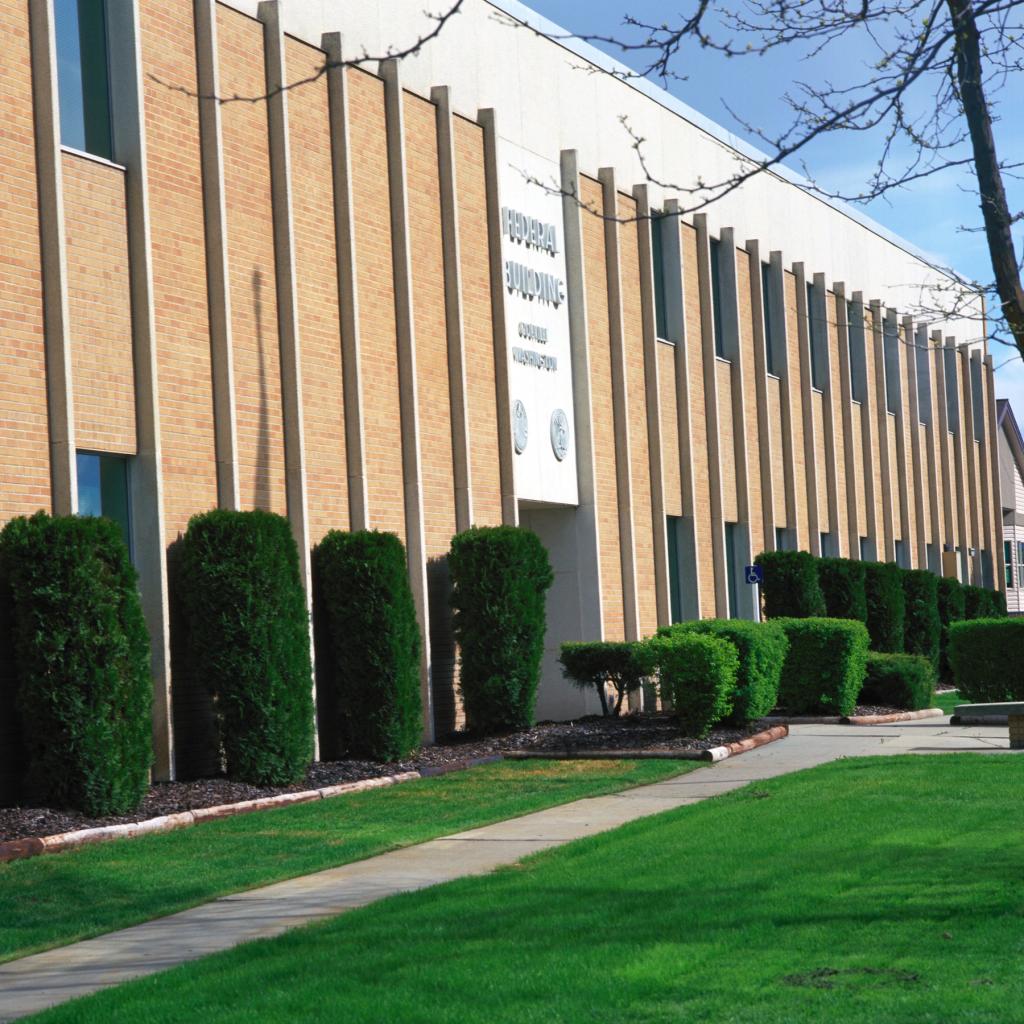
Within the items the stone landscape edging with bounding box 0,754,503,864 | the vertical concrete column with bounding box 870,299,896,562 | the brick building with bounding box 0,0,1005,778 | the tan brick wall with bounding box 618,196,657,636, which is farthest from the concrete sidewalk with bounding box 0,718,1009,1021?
the vertical concrete column with bounding box 870,299,896,562

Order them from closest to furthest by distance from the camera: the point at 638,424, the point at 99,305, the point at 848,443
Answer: the point at 99,305, the point at 638,424, the point at 848,443

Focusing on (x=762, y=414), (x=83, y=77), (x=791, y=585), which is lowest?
(x=791, y=585)

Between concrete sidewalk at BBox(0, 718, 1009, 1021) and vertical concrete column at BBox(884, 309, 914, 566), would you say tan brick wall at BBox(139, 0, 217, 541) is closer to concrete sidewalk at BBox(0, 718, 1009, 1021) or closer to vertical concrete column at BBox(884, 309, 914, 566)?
concrete sidewalk at BBox(0, 718, 1009, 1021)

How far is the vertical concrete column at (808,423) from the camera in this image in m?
33.3

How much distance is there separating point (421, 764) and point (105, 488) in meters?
4.56

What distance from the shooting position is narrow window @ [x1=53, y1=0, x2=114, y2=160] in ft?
51.7

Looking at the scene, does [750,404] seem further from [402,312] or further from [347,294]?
[347,294]

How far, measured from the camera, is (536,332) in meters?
23.8

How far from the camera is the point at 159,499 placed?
51.8ft

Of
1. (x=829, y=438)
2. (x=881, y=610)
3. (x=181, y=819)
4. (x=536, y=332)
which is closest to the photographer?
(x=181, y=819)

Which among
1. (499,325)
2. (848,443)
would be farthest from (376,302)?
(848,443)

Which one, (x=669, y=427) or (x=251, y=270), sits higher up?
(x=251, y=270)

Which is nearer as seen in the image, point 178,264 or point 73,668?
point 73,668

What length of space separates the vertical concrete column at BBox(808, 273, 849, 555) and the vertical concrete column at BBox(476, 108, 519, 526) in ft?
44.1
